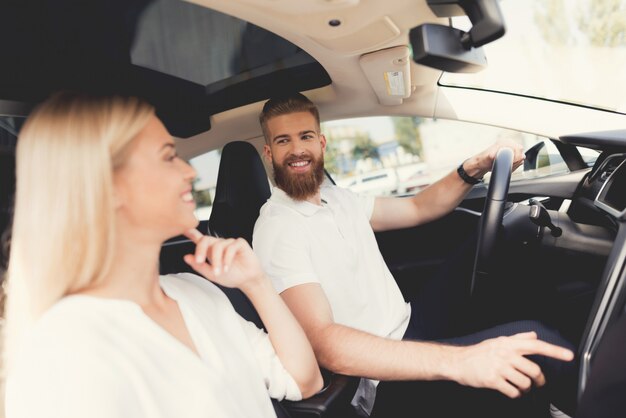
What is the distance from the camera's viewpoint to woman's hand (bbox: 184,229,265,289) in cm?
110

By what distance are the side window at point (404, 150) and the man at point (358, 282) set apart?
44cm

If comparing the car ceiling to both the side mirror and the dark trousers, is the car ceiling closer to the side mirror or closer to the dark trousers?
the side mirror

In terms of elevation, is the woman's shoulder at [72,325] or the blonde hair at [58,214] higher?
the blonde hair at [58,214]

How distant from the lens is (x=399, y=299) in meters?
1.79

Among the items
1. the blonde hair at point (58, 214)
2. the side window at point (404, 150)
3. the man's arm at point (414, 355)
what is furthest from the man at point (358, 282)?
the blonde hair at point (58, 214)

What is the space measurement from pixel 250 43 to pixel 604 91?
4.92ft

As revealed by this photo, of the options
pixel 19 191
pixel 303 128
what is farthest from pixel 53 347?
pixel 303 128

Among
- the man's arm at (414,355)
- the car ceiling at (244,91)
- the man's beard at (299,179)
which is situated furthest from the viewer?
the man's beard at (299,179)

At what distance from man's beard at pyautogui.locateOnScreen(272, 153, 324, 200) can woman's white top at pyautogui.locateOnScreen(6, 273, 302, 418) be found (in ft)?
2.35

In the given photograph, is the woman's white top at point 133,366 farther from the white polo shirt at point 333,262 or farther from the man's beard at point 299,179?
the man's beard at point 299,179

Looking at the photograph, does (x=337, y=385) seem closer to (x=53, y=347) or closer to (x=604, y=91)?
(x=53, y=347)

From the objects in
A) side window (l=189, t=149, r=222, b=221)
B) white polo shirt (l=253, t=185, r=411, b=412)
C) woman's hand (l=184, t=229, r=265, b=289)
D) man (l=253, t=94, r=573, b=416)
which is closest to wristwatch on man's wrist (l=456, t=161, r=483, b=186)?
man (l=253, t=94, r=573, b=416)

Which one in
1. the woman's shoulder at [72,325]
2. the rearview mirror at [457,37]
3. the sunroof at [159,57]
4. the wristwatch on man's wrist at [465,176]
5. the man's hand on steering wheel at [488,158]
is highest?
the sunroof at [159,57]

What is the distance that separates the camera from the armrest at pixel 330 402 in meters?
1.19
